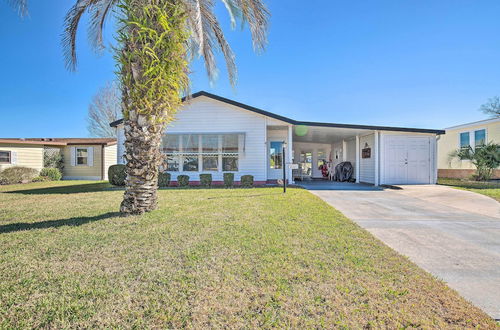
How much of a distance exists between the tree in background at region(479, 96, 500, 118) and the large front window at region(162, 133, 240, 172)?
Answer: 987 inches

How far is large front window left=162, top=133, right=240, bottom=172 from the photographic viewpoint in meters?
11.5

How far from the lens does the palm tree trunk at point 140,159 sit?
474 centimetres

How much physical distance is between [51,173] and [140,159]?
1532cm

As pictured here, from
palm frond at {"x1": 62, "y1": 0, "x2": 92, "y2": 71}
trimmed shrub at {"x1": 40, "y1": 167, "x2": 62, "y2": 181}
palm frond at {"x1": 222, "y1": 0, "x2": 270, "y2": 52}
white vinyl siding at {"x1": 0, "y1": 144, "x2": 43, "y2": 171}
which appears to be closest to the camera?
palm frond at {"x1": 62, "y1": 0, "x2": 92, "y2": 71}

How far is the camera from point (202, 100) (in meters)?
11.5

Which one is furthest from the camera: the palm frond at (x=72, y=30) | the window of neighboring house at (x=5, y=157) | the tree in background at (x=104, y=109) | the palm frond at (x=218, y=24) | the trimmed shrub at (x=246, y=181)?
the tree in background at (x=104, y=109)

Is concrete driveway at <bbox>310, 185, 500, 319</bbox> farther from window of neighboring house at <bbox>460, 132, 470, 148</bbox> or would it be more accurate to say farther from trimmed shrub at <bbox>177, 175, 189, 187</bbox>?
window of neighboring house at <bbox>460, 132, 470, 148</bbox>

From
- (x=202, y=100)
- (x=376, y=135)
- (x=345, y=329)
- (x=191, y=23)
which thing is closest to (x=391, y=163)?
(x=376, y=135)

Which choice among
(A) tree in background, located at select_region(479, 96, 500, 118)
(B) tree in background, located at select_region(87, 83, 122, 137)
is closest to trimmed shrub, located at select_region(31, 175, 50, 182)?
(B) tree in background, located at select_region(87, 83, 122, 137)

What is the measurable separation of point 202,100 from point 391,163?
1028 centimetres

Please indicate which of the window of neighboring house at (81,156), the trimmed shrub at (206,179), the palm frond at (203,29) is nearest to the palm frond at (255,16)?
the palm frond at (203,29)

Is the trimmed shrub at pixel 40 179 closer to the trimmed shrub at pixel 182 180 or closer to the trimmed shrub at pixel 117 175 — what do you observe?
the trimmed shrub at pixel 117 175

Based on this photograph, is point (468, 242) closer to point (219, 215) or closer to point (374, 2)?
point (219, 215)

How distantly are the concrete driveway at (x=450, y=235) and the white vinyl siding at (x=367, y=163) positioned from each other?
4827 millimetres
